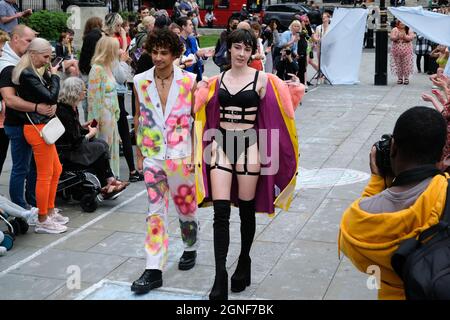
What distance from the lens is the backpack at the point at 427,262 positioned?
2.38 m

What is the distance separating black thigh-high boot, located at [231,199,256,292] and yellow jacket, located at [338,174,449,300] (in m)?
2.01

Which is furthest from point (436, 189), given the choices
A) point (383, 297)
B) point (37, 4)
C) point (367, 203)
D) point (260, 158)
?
point (37, 4)

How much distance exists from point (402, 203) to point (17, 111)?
15.0 ft

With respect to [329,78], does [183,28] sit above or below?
above

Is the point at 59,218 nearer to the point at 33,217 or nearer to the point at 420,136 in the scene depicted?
the point at 33,217

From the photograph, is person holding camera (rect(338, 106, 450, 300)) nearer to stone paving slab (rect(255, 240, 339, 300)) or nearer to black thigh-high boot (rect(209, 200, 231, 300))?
black thigh-high boot (rect(209, 200, 231, 300))

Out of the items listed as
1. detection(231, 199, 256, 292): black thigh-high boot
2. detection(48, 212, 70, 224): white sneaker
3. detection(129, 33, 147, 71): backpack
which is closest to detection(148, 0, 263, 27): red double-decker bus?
detection(129, 33, 147, 71): backpack

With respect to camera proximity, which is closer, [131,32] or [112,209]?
[112,209]

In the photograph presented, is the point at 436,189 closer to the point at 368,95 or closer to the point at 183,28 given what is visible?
the point at 183,28

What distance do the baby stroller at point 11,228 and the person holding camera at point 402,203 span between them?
155 inches

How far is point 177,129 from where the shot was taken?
5.19 m

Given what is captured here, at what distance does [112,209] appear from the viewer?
24.0 ft

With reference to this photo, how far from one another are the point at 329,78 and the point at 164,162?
41.7ft

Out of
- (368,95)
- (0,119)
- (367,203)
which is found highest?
(367,203)
